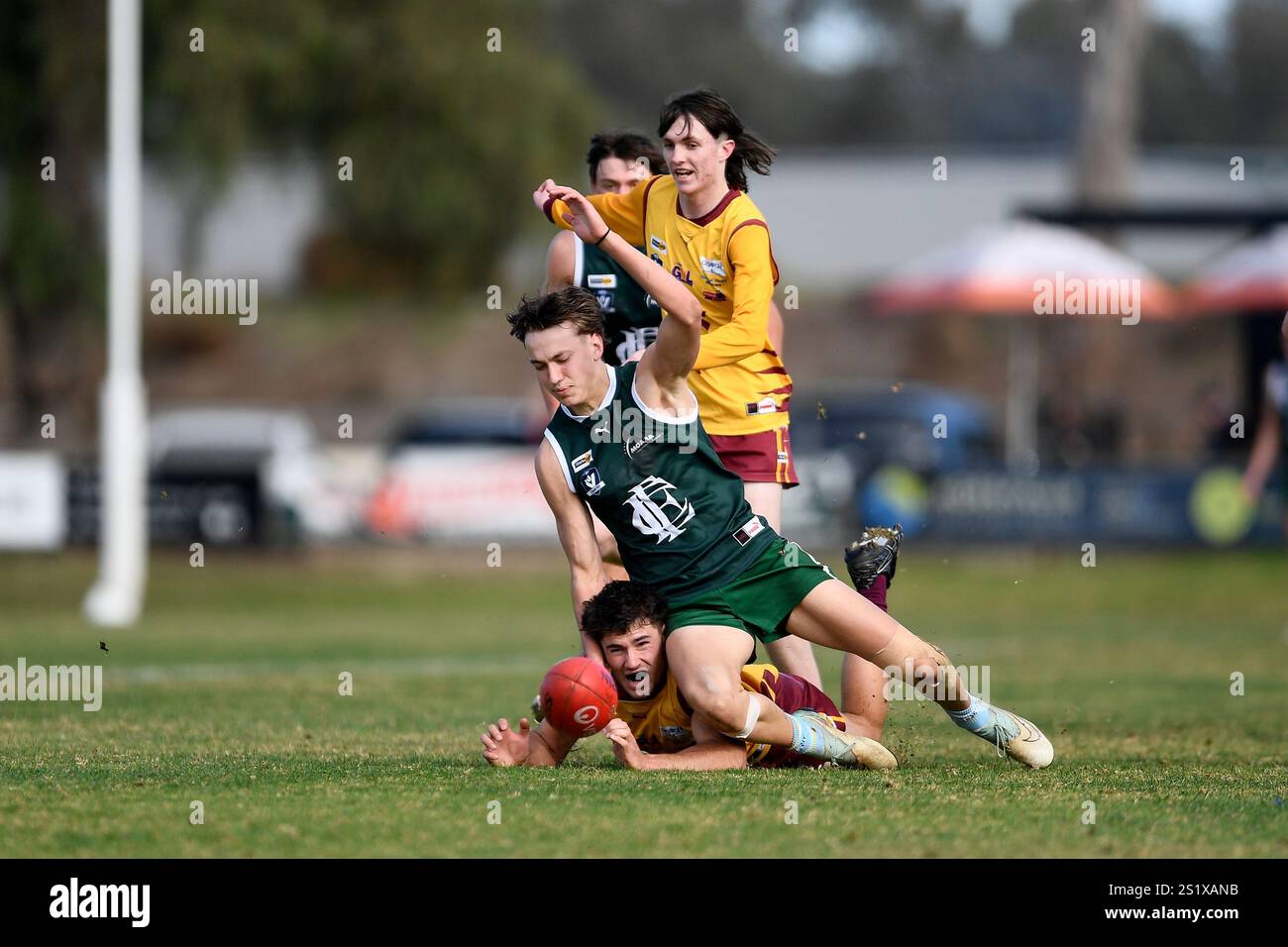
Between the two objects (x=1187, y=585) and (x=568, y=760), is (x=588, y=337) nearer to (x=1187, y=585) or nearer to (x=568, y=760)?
(x=568, y=760)

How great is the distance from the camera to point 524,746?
22.3 ft

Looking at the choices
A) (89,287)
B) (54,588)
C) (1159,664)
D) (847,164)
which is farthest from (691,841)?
(847,164)

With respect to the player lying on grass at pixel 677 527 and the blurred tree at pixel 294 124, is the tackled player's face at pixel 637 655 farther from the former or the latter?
the blurred tree at pixel 294 124

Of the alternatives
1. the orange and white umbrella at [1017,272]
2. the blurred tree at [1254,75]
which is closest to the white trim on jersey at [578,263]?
the orange and white umbrella at [1017,272]

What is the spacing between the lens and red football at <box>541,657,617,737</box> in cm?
641

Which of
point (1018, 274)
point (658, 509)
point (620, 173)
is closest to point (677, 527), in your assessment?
point (658, 509)

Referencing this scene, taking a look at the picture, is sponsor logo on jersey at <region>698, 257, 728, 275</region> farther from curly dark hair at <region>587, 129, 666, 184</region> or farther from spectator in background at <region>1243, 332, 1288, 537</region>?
spectator in background at <region>1243, 332, 1288, 537</region>

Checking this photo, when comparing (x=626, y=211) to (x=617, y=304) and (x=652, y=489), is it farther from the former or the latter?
(x=652, y=489)

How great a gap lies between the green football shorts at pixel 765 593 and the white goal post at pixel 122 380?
11.3 m

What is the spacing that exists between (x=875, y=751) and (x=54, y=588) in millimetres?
14657

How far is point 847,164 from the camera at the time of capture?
157ft
